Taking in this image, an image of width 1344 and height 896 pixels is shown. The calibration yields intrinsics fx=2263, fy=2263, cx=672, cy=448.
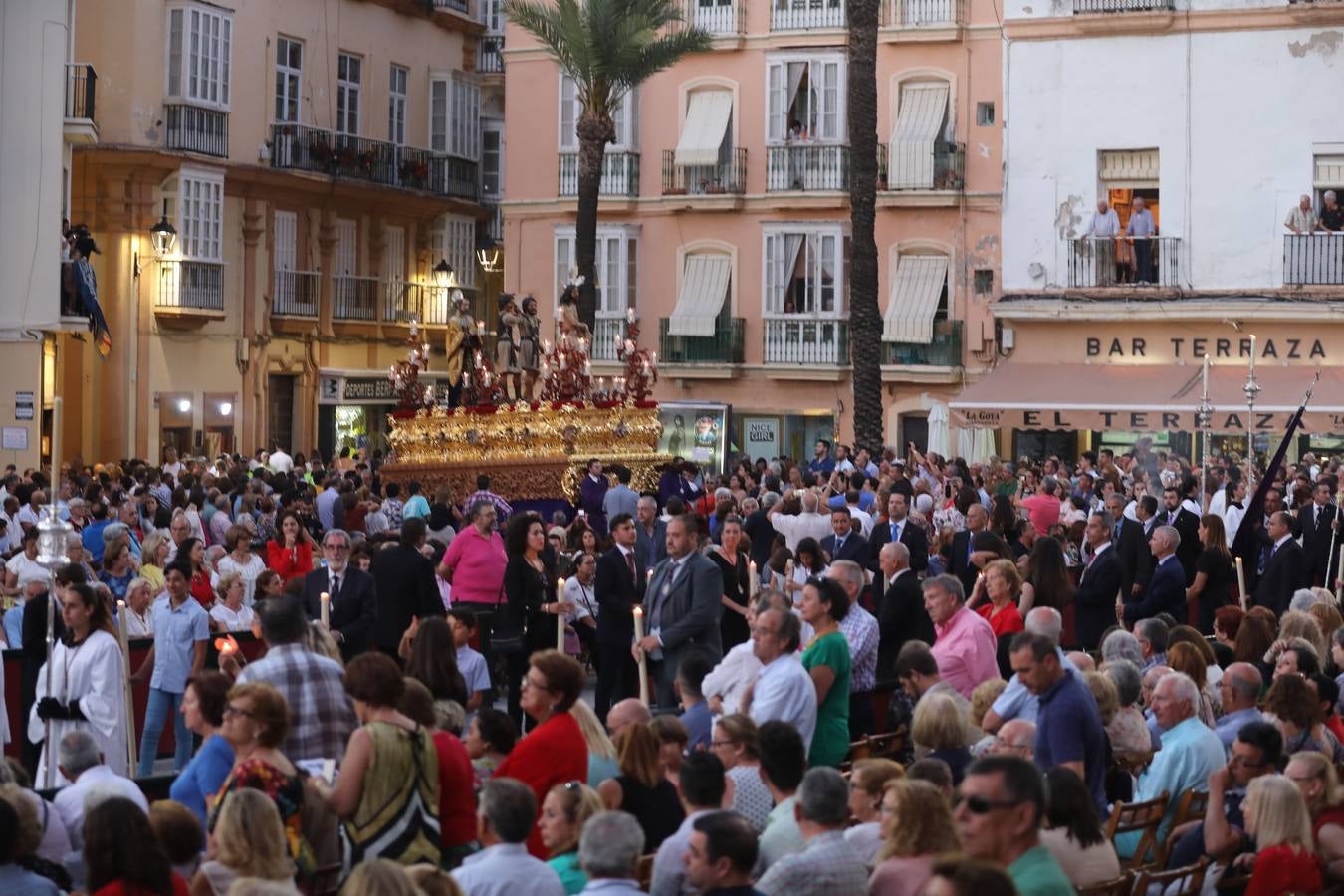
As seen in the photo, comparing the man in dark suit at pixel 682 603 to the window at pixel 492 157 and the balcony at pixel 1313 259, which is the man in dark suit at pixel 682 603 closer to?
the balcony at pixel 1313 259

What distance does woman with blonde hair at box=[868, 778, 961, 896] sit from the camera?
311 inches

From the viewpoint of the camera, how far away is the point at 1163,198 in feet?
124

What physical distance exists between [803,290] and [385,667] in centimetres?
3292

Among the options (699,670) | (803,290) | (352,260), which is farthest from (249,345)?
(699,670)

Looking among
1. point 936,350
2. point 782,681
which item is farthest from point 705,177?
point 782,681

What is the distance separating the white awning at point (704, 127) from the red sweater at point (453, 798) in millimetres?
33414

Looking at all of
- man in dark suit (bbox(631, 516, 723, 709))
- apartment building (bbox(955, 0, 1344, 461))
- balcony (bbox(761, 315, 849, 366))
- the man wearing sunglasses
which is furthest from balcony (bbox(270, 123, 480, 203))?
the man wearing sunglasses

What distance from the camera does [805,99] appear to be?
41.3 metres

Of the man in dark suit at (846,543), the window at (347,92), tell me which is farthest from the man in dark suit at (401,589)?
the window at (347,92)

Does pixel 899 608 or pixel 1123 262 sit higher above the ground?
pixel 1123 262

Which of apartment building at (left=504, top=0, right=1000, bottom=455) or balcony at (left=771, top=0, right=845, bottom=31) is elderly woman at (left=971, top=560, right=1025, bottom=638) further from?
balcony at (left=771, top=0, right=845, bottom=31)

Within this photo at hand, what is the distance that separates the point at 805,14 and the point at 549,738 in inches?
1315

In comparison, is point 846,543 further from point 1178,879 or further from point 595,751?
point 595,751

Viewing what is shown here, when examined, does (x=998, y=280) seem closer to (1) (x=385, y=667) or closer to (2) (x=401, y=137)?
(2) (x=401, y=137)
